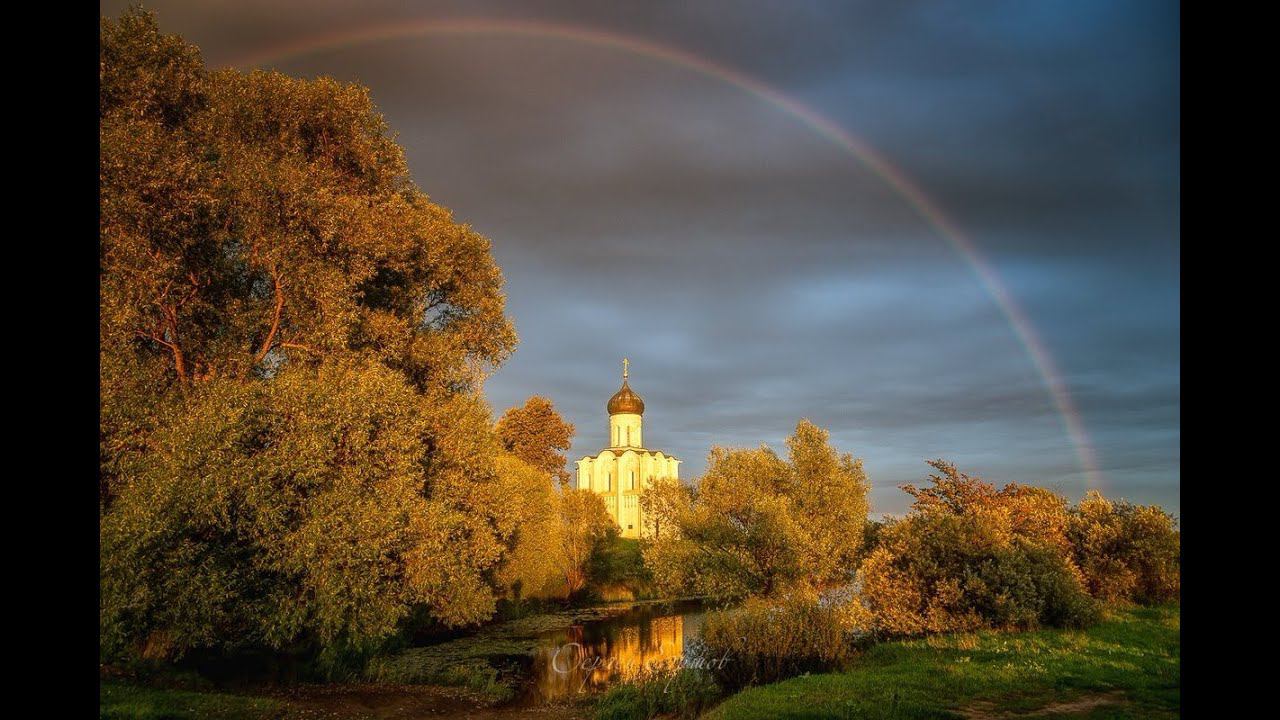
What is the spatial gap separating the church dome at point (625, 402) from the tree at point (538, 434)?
24.5 metres

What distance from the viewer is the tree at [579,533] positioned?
50.3 m

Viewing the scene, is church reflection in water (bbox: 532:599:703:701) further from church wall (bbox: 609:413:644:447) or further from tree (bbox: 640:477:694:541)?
church wall (bbox: 609:413:644:447)

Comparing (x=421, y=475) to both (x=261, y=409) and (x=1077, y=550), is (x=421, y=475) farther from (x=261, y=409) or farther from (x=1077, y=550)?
(x=1077, y=550)

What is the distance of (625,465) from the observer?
97.9 m

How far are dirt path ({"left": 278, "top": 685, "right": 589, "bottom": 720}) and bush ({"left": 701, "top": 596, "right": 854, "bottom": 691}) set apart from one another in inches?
176

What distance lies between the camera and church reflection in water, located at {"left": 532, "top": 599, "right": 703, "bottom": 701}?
77.2 ft

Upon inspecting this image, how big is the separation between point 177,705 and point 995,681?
17.3m

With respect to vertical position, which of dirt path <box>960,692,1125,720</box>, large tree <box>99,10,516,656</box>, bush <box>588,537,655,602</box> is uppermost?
large tree <box>99,10,516,656</box>

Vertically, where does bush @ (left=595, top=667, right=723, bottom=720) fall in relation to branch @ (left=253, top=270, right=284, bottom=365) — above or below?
below

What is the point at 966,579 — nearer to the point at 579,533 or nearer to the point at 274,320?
the point at 274,320

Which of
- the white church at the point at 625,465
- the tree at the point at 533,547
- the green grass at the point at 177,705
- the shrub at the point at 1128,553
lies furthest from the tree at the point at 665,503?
the white church at the point at 625,465

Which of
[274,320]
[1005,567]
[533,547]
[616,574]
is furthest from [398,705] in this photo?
[616,574]

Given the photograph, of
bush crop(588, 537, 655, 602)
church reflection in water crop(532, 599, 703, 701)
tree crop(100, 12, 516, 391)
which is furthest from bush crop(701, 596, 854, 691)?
bush crop(588, 537, 655, 602)
